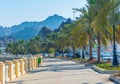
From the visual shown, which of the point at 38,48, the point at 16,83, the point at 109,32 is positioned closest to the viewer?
the point at 16,83

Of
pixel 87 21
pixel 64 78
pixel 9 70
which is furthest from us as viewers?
pixel 87 21

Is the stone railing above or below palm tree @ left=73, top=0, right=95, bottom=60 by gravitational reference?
below

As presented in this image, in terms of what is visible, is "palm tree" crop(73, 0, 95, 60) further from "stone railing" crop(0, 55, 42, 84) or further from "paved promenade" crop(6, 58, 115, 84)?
"stone railing" crop(0, 55, 42, 84)

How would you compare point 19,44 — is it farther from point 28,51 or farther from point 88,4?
point 88,4

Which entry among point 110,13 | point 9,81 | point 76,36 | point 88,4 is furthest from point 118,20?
point 76,36

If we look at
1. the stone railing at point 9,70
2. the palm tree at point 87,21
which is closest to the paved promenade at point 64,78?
the stone railing at point 9,70

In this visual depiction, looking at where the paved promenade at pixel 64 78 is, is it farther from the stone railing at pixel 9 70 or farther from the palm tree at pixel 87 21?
the palm tree at pixel 87 21

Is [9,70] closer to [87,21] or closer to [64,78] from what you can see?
[64,78]

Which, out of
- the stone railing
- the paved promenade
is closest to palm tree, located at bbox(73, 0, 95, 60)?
the paved promenade

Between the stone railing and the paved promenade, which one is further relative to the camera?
the paved promenade

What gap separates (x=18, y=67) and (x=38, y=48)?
12150cm

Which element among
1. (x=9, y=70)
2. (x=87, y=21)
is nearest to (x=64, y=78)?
(x=9, y=70)

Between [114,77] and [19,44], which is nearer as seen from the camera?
[114,77]

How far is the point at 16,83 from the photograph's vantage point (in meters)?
23.4
